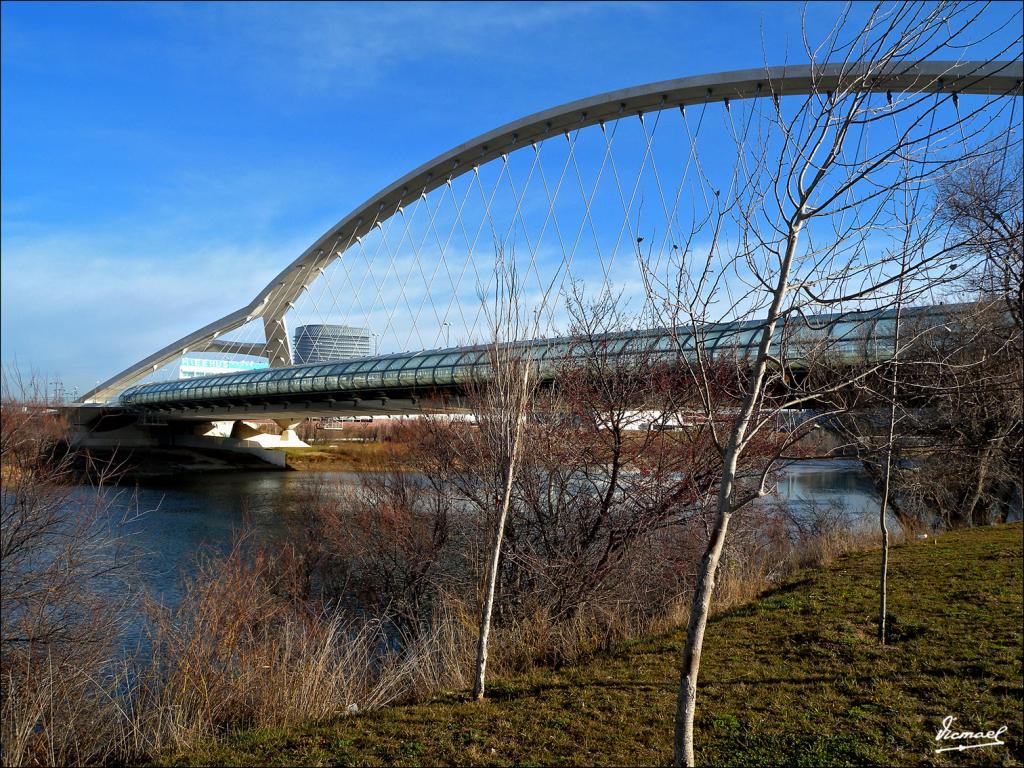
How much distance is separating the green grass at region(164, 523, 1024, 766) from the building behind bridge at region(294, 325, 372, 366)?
38158 mm

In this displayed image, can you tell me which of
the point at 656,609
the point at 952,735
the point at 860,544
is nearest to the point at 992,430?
the point at 860,544

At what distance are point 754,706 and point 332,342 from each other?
43238 millimetres

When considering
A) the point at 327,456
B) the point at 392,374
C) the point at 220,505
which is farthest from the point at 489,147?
the point at 327,456

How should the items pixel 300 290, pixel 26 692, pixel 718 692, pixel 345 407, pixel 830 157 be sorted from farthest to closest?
1. pixel 300 290
2. pixel 345 407
3. pixel 26 692
4. pixel 718 692
5. pixel 830 157

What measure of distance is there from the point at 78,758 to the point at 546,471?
6.03m

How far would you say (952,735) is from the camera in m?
4.92

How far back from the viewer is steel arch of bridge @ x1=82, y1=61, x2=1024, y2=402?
18.2 metres

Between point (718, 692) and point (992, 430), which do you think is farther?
point (992, 430)

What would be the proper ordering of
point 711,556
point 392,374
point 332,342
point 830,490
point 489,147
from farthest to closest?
1. point 332,342
2. point 489,147
3. point 830,490
4. point 392,374
5. point 711,556

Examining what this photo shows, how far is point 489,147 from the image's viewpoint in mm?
33406

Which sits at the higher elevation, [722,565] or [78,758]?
[722,565]

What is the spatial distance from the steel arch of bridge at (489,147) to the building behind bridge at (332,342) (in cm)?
314

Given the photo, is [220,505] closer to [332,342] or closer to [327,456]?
[332,342]

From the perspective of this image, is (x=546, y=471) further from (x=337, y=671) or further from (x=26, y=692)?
(x=26, y=692)
